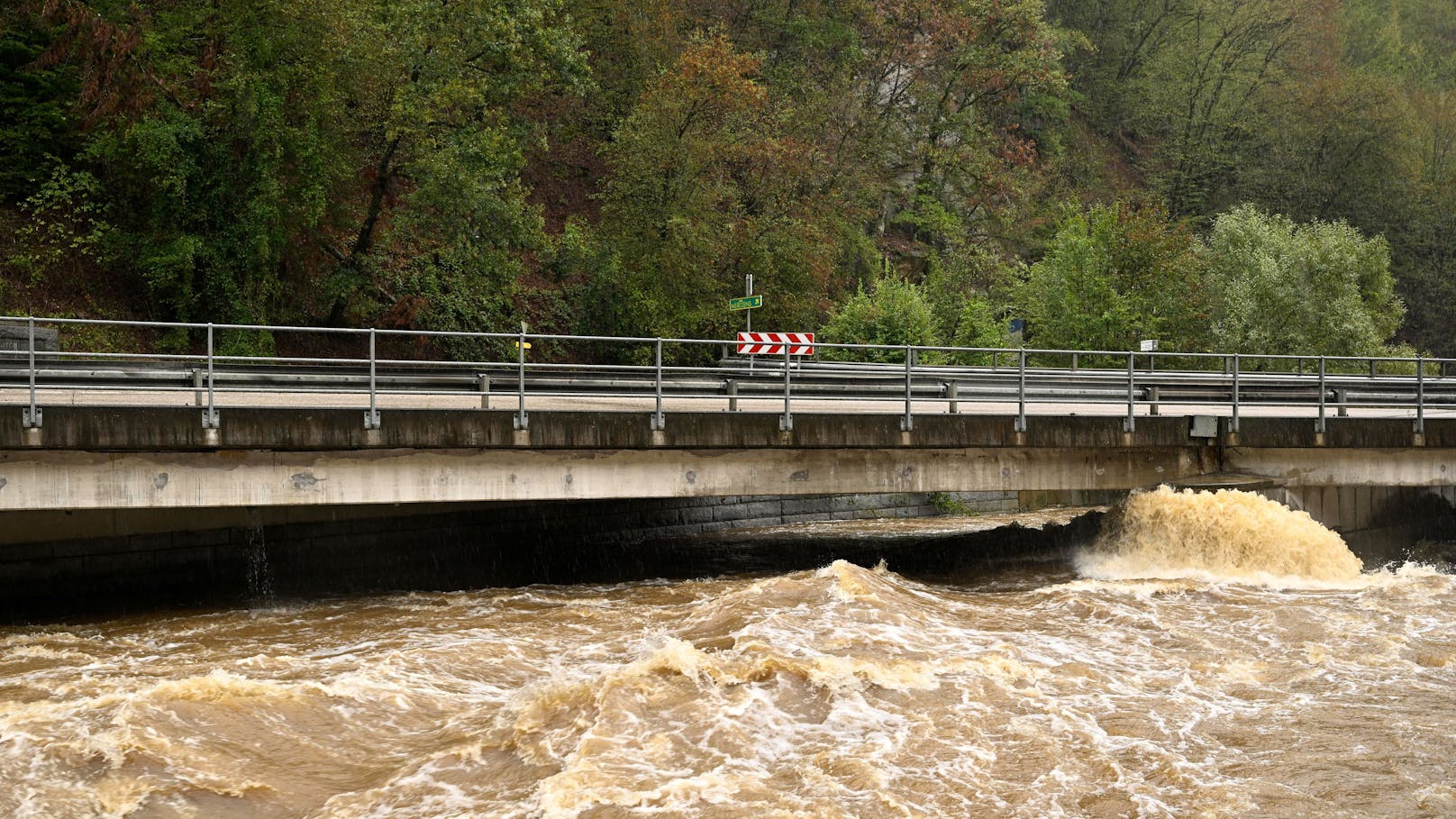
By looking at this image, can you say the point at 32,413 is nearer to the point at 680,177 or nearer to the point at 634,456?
the point at 634,456

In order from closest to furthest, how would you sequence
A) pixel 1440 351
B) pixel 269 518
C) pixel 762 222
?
1. pixel 269 518
2. pixel 762 222
3. pixel 1440 351

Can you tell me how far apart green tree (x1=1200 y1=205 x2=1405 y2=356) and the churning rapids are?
24.5m

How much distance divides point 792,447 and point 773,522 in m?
7.64

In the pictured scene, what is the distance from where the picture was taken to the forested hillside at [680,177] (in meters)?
24.1

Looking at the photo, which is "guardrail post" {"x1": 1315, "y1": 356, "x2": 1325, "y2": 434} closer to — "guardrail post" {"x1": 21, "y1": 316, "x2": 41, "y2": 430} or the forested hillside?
the forested hillside

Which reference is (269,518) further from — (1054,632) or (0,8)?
(0,8)

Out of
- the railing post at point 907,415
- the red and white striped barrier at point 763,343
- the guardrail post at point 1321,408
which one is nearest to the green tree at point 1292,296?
the guardrail post at point 1321,408

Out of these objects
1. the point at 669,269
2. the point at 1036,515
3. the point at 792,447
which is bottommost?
the point at 1036,515

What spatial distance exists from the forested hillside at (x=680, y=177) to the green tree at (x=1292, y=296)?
0.12 metres

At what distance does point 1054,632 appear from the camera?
14.5 m

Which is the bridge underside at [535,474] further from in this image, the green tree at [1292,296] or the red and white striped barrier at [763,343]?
the green tree at [1292,296]

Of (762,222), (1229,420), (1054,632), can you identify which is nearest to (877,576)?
(1054,632)

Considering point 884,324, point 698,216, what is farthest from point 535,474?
point 884,324

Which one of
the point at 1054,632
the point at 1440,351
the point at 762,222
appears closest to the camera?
the point at 1054,632
